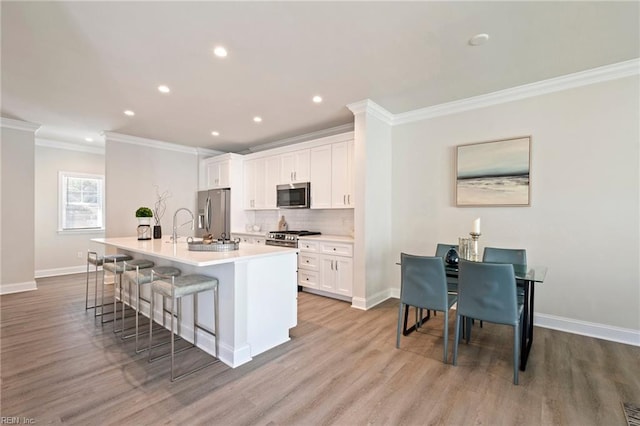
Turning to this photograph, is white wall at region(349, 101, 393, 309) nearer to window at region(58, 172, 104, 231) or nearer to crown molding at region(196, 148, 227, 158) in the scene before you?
crown molding at region(196, 148, 227, 158)

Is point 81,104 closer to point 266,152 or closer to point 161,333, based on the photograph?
point 266,152

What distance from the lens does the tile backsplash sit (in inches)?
192

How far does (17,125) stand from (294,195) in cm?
450

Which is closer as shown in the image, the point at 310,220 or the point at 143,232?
the point at 143,232

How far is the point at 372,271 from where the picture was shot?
399 cm

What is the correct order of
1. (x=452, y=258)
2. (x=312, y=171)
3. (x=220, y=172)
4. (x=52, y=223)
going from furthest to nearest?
(x=220, y=172), (x=52, y=223), (x=312, y=171), (x=452, y=258)

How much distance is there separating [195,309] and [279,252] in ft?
3.15

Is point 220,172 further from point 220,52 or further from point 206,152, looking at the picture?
point 220,52

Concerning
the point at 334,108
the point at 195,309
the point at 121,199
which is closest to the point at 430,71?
the point at 334,108

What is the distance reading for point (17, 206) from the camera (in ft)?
15.3

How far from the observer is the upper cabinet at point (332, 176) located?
4.34 meters

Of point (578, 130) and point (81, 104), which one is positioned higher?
point (81, 104)

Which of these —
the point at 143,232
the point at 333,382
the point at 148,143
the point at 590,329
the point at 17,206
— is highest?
the point at 148,143

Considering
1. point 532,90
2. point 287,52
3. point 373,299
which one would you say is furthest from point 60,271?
point 532,90
